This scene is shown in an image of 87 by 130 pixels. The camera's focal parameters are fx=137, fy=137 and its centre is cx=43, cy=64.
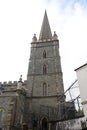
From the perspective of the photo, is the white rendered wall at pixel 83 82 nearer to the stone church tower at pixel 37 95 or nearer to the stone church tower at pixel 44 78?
the stone church tower at pixel 37 95

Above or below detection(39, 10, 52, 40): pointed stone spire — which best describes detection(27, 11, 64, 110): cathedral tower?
below

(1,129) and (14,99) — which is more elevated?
(14,99)

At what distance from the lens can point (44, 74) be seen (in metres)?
28.2

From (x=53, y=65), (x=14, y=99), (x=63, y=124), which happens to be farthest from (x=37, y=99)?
(x=63, y=124)

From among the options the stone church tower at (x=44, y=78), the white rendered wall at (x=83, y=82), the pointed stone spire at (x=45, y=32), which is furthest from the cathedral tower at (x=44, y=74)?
the white rendered wall at (x=83, y=82)

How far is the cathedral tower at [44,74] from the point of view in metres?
24.7

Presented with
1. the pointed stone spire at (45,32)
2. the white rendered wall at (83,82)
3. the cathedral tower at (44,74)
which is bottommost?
the white rendered wall at (83,82)

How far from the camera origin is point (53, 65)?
29219 millimetres

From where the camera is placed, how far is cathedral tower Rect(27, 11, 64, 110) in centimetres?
2472

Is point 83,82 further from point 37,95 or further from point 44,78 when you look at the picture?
point 44,78

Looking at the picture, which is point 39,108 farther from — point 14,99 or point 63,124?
point 63,124

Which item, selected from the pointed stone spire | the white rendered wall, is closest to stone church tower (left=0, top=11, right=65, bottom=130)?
the pointed stone spire

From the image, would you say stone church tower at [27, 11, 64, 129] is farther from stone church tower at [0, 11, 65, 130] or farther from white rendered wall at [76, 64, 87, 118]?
white rendered wall at [76, 64, 87, 118]

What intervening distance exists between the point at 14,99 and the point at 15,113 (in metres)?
2.03
